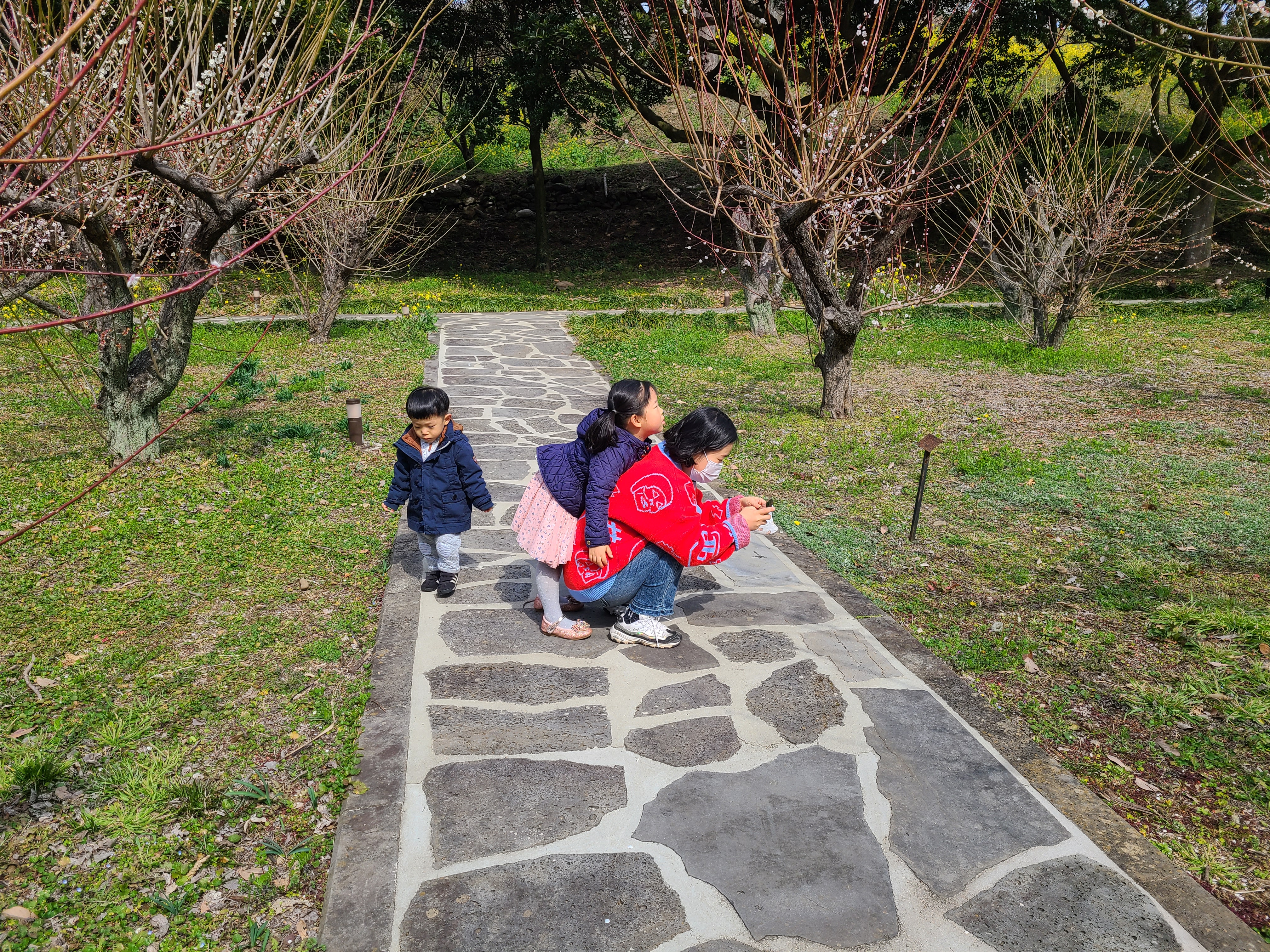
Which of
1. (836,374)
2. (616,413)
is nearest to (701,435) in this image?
(616,413)

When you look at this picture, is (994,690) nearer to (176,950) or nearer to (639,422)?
(639,422)

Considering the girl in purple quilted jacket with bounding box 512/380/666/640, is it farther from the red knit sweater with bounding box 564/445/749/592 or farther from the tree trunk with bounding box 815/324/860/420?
the tree trunk with bounding box 815/324/860/420

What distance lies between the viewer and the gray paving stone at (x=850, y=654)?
4160 millimetres

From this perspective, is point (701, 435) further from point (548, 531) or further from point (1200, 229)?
point (1200, 229)

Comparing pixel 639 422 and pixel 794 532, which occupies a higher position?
pixel 639 422

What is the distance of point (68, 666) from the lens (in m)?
4.10

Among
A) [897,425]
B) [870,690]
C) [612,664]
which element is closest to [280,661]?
[612,664]

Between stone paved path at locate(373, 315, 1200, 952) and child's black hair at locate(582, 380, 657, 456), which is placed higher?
child's black hair at locate(582, 380, 657, 456)

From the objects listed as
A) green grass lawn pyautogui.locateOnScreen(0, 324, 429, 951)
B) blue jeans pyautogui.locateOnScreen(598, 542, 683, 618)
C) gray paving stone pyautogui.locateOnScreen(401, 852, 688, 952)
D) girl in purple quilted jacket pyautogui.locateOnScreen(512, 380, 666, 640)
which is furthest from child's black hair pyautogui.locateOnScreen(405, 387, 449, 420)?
gray paving stone pyautogui.locateOnScreen(401, 852, 688, 952)

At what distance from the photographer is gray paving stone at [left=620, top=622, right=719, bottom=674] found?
13.6ft

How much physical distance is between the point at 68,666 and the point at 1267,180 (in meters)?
10.6

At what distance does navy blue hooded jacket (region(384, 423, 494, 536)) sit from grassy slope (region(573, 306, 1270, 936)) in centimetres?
243

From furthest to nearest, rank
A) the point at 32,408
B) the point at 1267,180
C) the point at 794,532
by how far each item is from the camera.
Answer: the point at 32,408, the point at 1267,180, the point at 794,532

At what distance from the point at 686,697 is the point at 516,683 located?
79 centimetres
